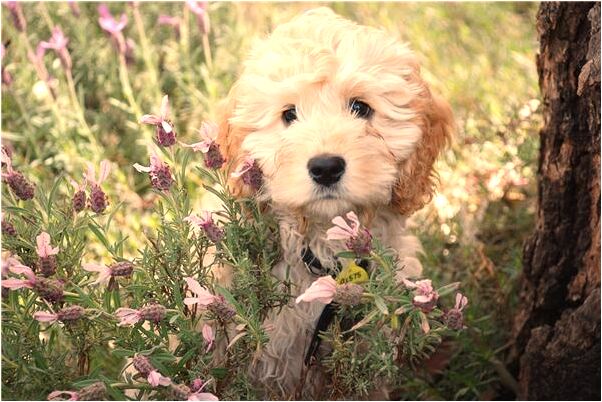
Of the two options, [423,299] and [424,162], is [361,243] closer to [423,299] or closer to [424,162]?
[423,299]

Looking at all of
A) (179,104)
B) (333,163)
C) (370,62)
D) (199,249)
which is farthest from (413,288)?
(179,104)

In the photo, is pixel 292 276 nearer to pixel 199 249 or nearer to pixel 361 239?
pixel 199 249

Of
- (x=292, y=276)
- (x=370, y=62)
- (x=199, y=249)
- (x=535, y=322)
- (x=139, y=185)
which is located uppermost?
(x=370, y=62)

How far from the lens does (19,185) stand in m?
2.34

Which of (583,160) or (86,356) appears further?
(583,160)

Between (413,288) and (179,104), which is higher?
(413,288)

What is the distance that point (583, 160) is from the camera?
3.14 m

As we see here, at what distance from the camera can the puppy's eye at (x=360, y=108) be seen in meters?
2.75

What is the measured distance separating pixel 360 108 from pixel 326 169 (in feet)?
1.20

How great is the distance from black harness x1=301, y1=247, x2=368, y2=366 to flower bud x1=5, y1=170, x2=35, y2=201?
0.92m

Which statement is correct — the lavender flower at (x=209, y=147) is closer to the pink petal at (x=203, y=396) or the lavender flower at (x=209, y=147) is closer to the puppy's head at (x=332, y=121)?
the puppy's head at (x=332, y=121)

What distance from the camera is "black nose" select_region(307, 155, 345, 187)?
2.48m

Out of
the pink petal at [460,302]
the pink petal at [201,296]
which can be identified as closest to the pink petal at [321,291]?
the pink petal at [201,296]

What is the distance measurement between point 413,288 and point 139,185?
9.18 feet
